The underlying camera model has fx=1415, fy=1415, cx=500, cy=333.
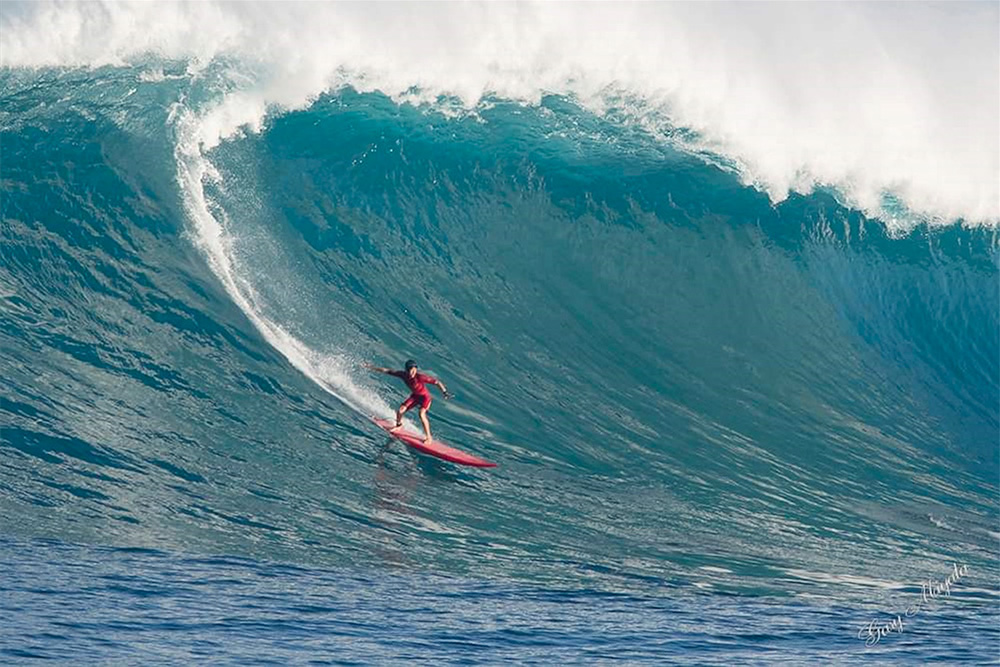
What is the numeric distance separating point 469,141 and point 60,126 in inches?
205

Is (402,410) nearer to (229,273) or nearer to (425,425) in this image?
(425,425)

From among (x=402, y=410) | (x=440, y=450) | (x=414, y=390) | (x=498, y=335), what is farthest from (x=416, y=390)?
(x=498, y=335)

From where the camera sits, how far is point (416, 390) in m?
13.3

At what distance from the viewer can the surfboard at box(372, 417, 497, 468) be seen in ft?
42.0

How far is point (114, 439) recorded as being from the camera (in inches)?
461

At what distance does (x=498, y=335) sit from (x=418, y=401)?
2.57 meters

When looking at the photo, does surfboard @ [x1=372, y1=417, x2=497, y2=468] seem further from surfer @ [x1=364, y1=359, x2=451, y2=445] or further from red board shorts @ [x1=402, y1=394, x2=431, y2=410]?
red board shorts @ [x1=402, y1=394, x2=431, y2=410]

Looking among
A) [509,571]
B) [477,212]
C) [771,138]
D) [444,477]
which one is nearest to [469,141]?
[477,212]

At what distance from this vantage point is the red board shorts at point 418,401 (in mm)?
13273
